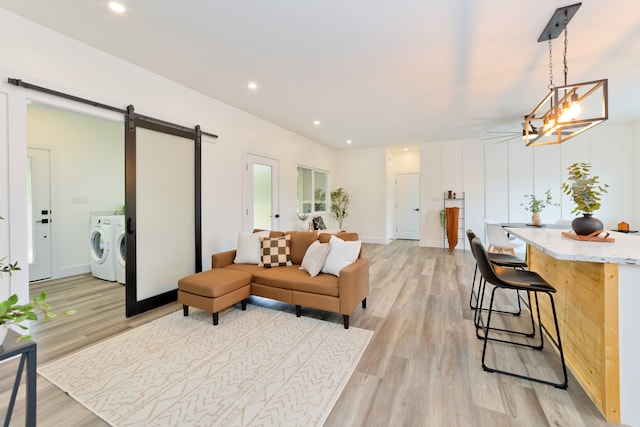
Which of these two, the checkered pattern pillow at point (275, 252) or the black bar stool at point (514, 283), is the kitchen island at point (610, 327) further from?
the checkered pattern pillow at point (275, 252)

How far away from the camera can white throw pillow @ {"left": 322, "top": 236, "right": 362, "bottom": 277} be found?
2830mm

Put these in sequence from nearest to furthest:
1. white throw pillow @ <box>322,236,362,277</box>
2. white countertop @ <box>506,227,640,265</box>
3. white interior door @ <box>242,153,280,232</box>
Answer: white countertop @ <box>506,227,640,265</box>, white throw pillow @ <box>322,236,362,277</box>, white interior door @ <box>242,153,280,232</box>

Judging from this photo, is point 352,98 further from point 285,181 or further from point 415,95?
point 285,181

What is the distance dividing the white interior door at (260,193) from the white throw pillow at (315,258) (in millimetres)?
1985

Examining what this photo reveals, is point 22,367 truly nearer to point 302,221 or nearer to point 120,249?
point 120,249

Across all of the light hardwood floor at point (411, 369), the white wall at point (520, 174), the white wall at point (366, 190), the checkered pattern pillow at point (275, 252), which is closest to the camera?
the light hardwood floor at point (411, 369)

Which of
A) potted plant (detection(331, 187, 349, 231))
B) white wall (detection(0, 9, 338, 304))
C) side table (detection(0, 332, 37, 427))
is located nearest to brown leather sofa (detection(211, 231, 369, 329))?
white wall (detection(0, 9, 338, 304))

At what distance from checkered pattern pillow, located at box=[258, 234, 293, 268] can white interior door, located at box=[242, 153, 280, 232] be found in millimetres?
1392

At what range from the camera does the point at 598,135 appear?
19.1 ft

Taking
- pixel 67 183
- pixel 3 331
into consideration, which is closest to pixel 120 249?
pixel 67 183

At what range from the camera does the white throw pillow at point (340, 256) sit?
283 centimetres

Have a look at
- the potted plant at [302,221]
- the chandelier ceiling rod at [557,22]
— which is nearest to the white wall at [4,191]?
the potted plant at [302,221]

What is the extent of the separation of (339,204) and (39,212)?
6.24 meters

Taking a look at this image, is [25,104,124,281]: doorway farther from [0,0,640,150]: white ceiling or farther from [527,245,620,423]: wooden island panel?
[527,245,620,423]: wooden island panel
